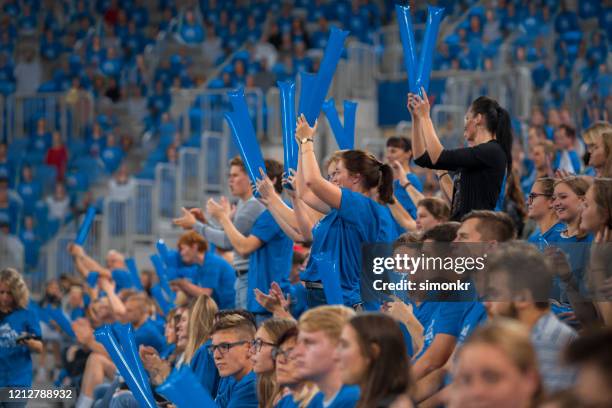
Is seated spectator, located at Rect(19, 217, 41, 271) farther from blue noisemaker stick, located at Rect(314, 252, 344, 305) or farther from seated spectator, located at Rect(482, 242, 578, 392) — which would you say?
seated spectator, located at Rect(482, 242, 578, 392)

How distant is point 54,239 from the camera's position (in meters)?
14.9

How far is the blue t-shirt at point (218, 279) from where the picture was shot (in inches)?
319

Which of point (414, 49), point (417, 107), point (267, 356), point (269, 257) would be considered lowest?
point (267, 356)

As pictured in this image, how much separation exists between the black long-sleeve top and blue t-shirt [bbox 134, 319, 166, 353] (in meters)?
2.98

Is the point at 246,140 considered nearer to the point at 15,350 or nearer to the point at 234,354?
the point at 234,354

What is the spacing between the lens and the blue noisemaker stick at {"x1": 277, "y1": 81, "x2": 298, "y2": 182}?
6.12m

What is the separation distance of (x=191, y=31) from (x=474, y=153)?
521 inches

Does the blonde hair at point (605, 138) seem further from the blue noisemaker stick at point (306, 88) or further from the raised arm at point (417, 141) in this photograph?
the blue noisemaker stick at point (306, 88)

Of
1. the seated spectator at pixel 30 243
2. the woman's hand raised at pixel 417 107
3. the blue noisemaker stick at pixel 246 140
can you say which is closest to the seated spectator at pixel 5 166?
the seated spectator at pixel 30 243

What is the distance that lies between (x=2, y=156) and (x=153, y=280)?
546 centimetres

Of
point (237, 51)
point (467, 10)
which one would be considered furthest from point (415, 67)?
point (237, 51)

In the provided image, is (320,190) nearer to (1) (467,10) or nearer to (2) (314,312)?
(2) (314,312)

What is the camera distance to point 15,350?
7531mm

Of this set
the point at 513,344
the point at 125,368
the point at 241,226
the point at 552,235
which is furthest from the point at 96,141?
the point at 513,344
